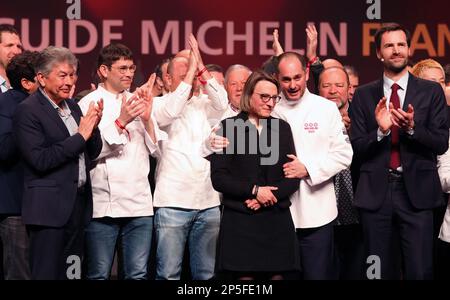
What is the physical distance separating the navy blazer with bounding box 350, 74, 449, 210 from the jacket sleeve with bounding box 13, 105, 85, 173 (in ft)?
4.73

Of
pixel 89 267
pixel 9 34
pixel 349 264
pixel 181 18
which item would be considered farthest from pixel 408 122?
pixel 181 18

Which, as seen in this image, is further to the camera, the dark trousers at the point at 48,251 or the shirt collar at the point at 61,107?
the shirt collar at the point at 61,107

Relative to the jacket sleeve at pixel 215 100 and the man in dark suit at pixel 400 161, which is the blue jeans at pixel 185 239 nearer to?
the jacket sleeve at pixel 215 100

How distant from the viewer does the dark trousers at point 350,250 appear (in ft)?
16.0

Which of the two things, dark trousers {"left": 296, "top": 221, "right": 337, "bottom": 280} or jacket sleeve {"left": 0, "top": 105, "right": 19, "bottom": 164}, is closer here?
jacket sleeve {"left": 0, "top": 105, "right": 19, "bottom": 164}

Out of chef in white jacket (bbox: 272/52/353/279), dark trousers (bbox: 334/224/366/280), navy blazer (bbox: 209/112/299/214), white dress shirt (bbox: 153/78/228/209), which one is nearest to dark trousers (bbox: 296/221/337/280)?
chef in white jacket (bbox: 272/52/353/279)

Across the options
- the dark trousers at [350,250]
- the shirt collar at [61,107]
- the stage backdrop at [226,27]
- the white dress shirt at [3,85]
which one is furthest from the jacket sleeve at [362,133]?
the stage backdrop at [226,27]

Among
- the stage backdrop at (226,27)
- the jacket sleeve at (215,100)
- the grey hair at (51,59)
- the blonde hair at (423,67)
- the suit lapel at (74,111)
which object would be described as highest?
the stage backdrop at (226,27)

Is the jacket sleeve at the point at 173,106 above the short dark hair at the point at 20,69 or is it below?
below

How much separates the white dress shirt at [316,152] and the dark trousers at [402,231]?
23 cm

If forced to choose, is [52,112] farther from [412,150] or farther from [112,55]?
[412,150]

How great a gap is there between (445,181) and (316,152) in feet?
2.54

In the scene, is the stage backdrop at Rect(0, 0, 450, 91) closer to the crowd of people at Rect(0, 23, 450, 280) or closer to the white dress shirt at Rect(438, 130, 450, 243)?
the crowd of people at Rect(0, 23, 450, 280)

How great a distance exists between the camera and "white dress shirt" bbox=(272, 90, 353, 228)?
432 cm
